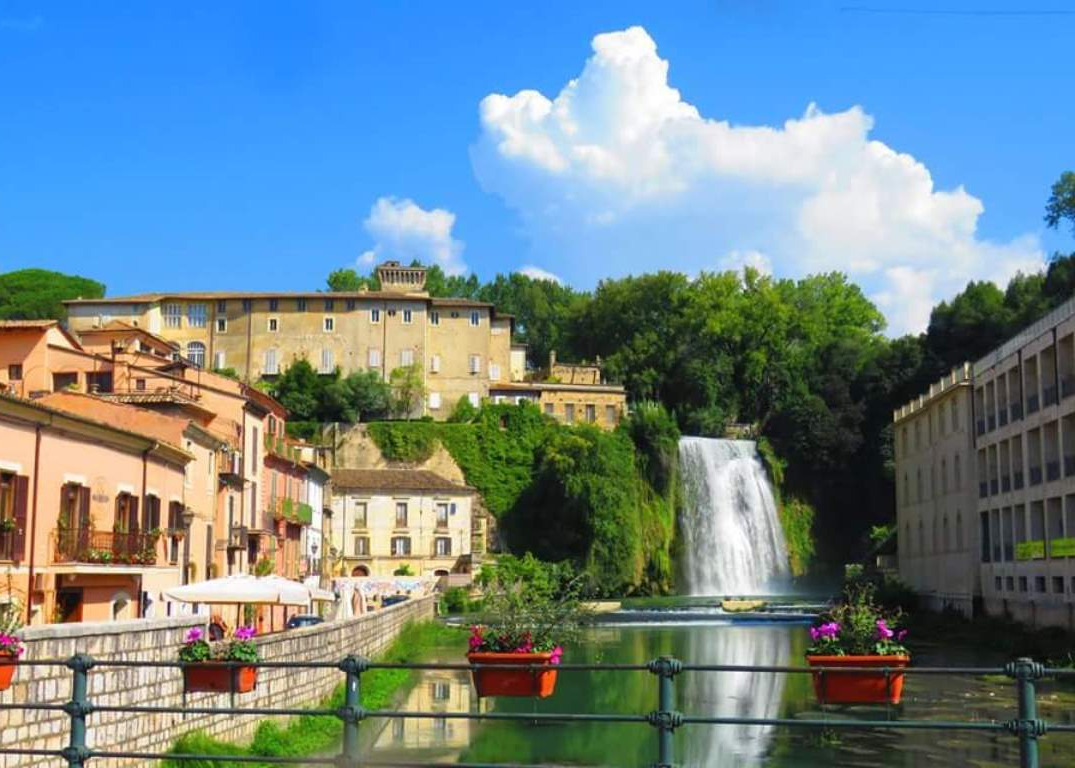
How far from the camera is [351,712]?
22.8ft

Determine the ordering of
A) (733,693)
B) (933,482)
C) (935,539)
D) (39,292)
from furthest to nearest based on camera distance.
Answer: (39,292) → (933,482) → (935,539) → (733,693)

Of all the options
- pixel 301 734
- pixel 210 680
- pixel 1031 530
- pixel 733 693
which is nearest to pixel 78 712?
pixel 210 680

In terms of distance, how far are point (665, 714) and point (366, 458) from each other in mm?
70369

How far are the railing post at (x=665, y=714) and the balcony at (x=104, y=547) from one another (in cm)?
2097

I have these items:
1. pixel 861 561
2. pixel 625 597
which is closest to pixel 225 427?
pixel 625 597

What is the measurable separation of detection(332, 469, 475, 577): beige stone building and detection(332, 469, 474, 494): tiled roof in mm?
57

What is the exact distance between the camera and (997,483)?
154 ft

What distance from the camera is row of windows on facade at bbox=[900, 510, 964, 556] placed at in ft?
172

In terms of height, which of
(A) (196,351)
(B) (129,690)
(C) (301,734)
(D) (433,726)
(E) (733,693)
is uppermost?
(A) (196,351)

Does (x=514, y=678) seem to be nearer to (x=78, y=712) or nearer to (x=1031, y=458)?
(x=78, y=712)

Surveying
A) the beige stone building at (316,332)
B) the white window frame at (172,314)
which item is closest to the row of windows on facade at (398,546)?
the beige stone building at (316,332)

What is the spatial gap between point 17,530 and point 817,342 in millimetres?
79576

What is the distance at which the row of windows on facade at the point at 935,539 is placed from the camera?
172 feet

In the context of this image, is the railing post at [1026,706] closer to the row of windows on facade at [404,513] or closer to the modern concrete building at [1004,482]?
the modern concrete building at [1004,482]
